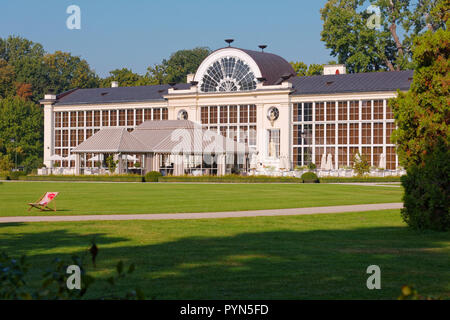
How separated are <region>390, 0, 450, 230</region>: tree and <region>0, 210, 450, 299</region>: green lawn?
688mm

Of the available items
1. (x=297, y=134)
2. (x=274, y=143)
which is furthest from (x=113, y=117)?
(x=297, y=134)

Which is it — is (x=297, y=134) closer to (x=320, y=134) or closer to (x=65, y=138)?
(x=320, y=134)

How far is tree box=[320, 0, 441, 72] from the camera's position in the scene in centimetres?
7350

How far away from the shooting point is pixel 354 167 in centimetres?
5297

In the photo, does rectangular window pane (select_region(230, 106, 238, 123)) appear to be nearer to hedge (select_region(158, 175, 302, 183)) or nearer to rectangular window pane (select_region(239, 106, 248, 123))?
rectangular window pane (select_region(239, 106, 248, 123))

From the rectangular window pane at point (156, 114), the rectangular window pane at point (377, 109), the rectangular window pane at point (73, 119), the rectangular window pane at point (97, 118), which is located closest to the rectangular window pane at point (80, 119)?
the rectangular window pane at point (73, 119)

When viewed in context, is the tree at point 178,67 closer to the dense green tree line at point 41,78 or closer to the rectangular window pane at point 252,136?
the dense green tree line at point 41,78

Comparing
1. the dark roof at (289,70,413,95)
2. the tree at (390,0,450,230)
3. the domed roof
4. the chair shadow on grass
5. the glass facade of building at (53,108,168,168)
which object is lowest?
the chair shadow on grass

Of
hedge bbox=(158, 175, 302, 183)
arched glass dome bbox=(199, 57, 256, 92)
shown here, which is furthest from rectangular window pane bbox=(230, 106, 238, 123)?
hedge bbox=(158, 175, 302, 183)

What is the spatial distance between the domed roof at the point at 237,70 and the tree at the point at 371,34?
8587mm

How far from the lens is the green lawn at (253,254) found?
27.3 ft

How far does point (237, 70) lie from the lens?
2729 inches

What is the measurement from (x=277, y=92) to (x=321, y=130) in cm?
568

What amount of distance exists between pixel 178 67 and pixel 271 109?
126 ft
